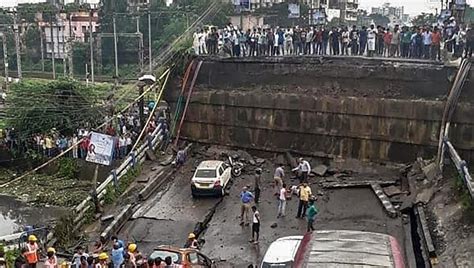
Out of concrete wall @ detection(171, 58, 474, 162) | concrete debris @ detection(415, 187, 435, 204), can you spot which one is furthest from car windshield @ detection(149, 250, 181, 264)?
concrete wall @ detection(171, 58, 474, 162)

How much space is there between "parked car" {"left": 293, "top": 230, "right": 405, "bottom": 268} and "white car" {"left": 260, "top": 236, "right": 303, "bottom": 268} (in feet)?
5.97

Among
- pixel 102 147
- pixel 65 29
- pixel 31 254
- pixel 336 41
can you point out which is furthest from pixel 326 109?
pixel 65 29

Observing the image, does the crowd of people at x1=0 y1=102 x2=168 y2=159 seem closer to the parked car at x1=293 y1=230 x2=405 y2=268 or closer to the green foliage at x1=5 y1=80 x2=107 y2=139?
the green foliage at x1=5 y1=80 x2=107 y2=139

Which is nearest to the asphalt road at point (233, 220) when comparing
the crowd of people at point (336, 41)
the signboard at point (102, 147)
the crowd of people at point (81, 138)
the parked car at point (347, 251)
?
the signboard at point (102, 147)

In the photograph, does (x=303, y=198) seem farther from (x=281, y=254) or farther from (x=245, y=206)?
(x=281, y=254)

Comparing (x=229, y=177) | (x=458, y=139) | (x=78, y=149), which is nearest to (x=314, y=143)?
(x=229, y=177)

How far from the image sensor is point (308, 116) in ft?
85.6

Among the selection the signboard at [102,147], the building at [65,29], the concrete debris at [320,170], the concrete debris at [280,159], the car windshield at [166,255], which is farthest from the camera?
the building at [65,29]

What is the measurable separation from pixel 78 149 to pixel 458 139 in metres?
18.1

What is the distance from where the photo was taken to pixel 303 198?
20.1 meters

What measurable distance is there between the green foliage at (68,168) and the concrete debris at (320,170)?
1343 centimetres

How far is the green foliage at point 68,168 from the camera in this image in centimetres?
3171

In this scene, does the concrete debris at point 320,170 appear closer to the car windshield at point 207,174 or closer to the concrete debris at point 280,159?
the concrete debris at point 280,159

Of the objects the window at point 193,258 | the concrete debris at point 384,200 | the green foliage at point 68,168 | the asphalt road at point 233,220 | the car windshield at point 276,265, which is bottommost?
the green foliage at point 68,168
